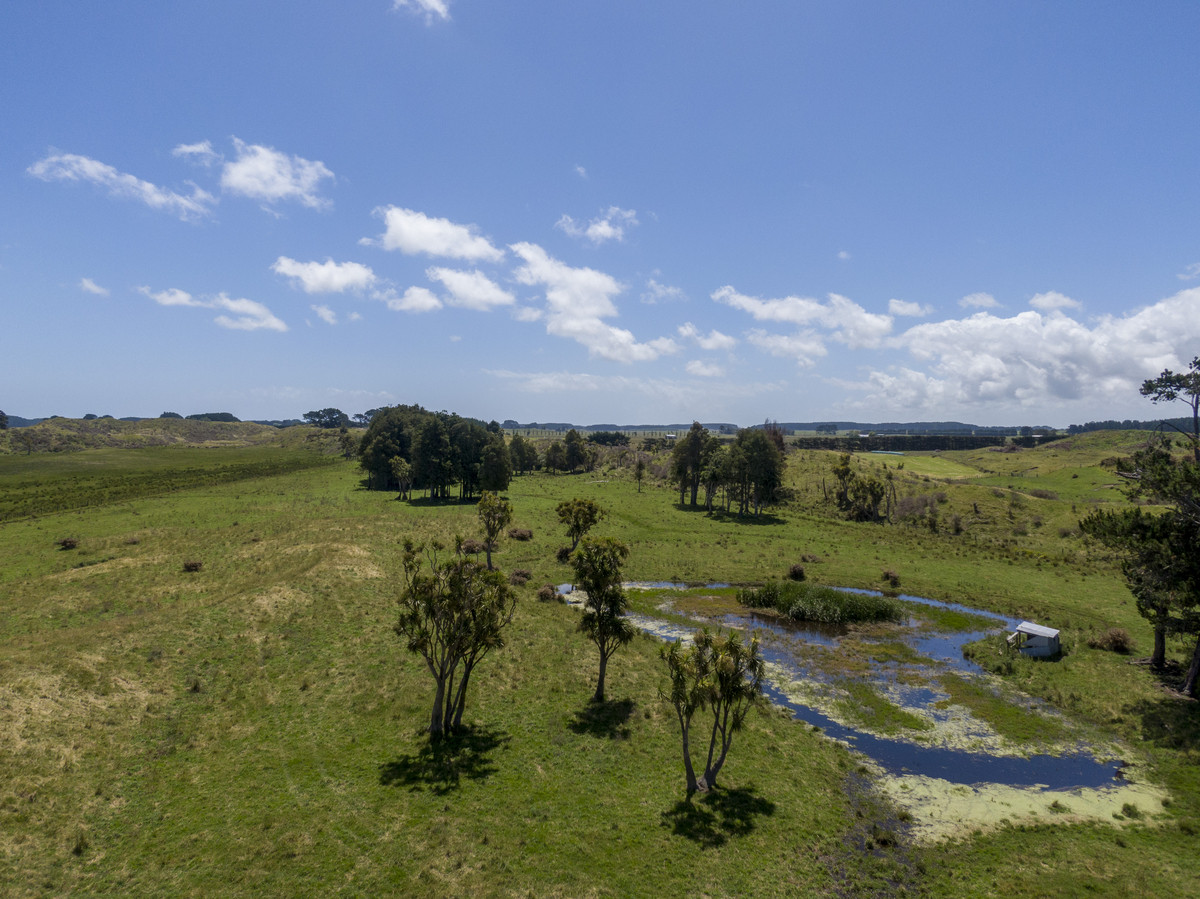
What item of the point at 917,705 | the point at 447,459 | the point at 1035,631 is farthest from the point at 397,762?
the point at 447,459

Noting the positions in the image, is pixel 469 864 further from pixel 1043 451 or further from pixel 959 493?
pixel 1043 451

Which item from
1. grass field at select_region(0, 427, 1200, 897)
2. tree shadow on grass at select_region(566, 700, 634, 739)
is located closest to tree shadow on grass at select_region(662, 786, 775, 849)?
grass field at select_region(0, 427, 1200, 897)

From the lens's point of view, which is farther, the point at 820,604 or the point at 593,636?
the point at 820,604

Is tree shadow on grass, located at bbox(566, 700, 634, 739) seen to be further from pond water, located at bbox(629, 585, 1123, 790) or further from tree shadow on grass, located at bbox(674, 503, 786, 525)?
tree shadow on grass, located at bbox(674, 503, 786, 525)

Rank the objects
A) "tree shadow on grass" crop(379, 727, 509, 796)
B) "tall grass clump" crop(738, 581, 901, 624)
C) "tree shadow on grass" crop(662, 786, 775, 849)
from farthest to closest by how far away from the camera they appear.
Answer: "tall grass clump" crop(738, 581, 901, 624) → "tree shadow on grass" crop(379, 727, 509, 796) → "tree shadow on grass" crop(662, 786, 775, 849)

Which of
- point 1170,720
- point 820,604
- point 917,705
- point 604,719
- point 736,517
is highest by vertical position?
point 736,517

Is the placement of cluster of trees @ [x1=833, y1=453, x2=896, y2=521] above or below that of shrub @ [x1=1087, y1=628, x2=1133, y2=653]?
above

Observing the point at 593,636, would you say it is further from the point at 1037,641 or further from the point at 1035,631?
the point at 1035,631
